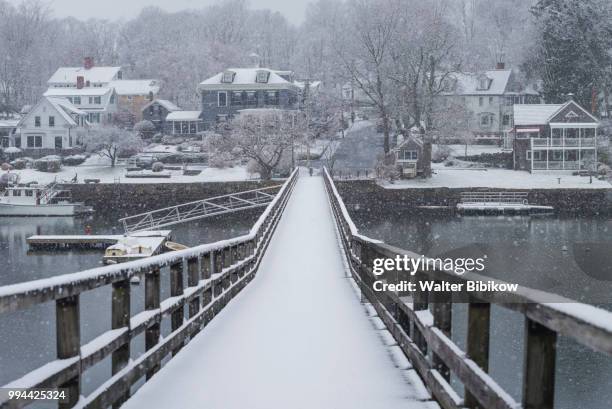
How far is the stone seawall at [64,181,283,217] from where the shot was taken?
2301 inches

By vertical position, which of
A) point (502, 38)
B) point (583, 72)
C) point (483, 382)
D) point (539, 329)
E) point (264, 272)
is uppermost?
point (502, 38)

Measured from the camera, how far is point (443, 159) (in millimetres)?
69688

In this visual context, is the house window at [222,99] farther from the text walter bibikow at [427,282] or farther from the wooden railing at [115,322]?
the wooden railing at [115,322]

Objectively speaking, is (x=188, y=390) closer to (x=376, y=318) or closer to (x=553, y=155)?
(x=376, y=318)

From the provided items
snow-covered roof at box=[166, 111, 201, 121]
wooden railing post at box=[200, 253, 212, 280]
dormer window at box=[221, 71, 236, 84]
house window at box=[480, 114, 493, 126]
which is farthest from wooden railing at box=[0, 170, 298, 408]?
house window at box=[480, 114, 493, 126]

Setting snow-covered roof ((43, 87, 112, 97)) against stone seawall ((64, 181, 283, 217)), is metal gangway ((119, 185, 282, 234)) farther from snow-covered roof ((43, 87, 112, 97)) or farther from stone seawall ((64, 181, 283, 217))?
snow-covered roof ((43, 87, 112, 97))

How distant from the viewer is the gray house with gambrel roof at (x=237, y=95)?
77.9 metres

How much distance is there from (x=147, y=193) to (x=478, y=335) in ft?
184

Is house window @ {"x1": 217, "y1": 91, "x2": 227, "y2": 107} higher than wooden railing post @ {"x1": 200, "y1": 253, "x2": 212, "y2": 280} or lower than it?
higher

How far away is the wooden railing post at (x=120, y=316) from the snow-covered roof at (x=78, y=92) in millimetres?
83223

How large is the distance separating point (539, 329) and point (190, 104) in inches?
3610

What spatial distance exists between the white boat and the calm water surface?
2117cm

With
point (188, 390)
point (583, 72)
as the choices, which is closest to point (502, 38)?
point (583, 72)

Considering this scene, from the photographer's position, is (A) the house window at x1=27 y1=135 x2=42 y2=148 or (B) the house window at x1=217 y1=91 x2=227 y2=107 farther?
(B) the house window at x1=217 y1=91 x2=227 y2=107
